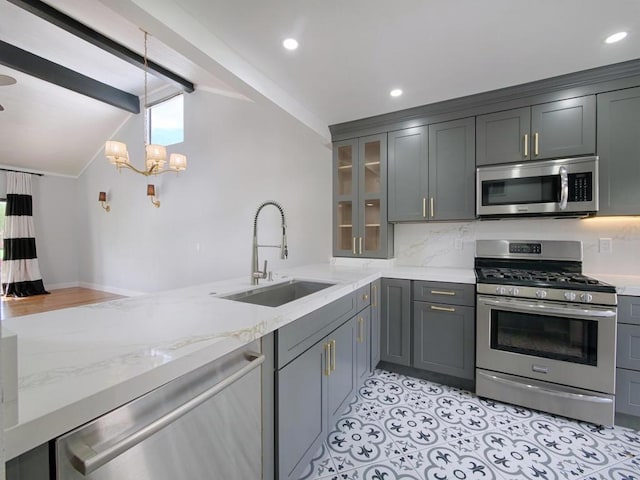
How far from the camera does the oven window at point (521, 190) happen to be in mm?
2270

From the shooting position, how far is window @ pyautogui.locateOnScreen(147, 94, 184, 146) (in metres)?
5.16

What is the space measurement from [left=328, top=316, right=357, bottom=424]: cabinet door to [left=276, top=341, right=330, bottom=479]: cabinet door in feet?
0.23

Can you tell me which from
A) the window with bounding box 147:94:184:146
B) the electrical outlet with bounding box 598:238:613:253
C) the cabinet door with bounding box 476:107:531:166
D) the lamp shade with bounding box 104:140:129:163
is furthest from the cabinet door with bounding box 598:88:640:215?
the window with bounding box 147:94:184:146

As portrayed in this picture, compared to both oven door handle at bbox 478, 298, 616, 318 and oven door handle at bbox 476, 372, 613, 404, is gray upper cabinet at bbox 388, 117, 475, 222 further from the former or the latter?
oven door handle at bbox 476, 372, 613, 404

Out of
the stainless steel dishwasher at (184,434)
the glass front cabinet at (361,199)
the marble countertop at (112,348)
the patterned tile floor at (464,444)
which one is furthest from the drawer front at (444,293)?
the stainless steel dishwasher at (184,434)

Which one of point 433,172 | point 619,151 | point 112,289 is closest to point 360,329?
point 433,172

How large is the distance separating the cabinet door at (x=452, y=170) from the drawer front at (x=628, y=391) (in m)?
1.40

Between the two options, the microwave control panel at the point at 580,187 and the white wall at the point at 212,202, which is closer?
the microwave control panel at the point at 580,187

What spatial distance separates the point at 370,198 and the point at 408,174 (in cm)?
42

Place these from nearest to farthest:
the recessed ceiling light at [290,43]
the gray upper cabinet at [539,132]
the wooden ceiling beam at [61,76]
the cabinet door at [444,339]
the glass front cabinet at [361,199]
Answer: the recessed ceiling light at [290,43] → the gray upper cabinet at [539,132] → the cabinet door at [444,339] → the glass front cabinet at [361,199] → the wooden ceiling beam at [61,76]

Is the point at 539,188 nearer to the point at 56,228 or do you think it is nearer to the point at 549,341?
the point at 549,341

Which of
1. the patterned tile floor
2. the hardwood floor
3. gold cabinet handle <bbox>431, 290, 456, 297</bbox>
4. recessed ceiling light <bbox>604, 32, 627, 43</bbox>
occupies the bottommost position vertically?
the patterned tile floor

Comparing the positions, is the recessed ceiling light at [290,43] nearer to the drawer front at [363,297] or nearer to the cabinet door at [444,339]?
the drawer front at [363,297]

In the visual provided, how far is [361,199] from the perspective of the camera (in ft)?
9.86
